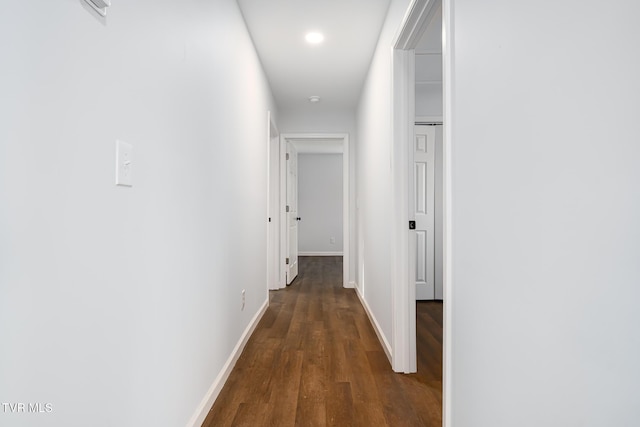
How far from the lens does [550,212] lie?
0.74 m

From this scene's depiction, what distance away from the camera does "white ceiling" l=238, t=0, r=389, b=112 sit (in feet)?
8.08

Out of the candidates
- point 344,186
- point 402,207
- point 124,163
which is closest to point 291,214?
point 344,186

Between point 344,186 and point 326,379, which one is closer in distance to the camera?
point 326,379

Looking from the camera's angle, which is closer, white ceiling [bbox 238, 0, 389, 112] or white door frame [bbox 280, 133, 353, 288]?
white ceiling [bbox 238, 0, 389, 112]

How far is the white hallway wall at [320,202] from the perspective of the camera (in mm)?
8133

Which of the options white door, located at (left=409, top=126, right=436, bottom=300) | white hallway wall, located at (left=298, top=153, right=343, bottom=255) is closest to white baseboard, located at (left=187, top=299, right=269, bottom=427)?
white door, located at (left=409, top=126, right=436, bottom=300)

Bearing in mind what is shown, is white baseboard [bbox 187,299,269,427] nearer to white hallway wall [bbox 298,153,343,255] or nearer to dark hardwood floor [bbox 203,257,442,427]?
dark hardwood floor [bbox 203,257,442,427]

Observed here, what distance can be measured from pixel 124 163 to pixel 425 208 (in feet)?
11.5

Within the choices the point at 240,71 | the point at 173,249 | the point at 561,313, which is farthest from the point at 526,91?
the point at 240,71

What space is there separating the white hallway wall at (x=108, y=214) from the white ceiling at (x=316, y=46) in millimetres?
846

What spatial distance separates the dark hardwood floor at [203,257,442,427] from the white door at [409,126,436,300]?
64cm

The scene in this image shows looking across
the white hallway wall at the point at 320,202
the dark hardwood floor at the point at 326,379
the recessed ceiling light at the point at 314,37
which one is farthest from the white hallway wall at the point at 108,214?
the white hallway wall at the point at 320,202

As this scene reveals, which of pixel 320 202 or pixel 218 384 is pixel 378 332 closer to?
pixel 218 384

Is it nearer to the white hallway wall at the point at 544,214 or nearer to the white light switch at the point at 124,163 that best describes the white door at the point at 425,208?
the white hallway wall at the point at 544,214
